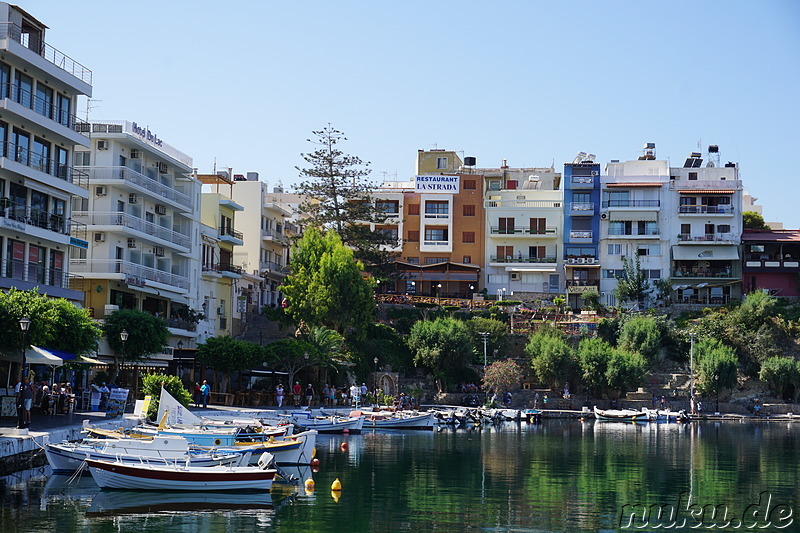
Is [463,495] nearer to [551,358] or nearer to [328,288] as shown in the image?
[328,288]

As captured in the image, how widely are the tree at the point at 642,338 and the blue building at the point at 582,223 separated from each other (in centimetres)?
1225

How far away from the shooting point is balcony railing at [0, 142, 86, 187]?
46287mm

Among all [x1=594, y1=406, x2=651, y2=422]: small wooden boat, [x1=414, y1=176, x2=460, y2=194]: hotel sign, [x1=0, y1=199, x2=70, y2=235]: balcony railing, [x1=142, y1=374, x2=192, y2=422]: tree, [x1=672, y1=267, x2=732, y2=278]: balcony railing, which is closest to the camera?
[x1=142, y1=374, x2=192, y2=422]: tree

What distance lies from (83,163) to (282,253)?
3476 cm

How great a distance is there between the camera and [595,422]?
73.5m

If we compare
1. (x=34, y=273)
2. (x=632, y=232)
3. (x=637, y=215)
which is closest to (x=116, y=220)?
(x=34, y=273)

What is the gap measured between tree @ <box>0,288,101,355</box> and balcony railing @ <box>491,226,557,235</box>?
58.4 metres

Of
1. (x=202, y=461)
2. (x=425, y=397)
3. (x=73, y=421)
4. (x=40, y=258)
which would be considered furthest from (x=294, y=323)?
(x=202, y=461)

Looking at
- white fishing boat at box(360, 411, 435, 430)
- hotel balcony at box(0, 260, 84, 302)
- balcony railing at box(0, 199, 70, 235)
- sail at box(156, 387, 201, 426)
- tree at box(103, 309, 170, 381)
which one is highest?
balcony railing at box(0, 199, 70, 235)

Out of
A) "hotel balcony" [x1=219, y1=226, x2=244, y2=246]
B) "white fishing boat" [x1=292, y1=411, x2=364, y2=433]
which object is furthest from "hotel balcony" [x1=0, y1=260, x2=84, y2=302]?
"hotel balcony" [x1=219, y1=226, x2=244, y2=246]

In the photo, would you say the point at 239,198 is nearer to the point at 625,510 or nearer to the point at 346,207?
the point at 346,207

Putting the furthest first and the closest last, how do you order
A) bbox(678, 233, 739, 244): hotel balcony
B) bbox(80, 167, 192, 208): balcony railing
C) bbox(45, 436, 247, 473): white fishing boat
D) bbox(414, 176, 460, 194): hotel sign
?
1. bbox(414, 176, 460, 194): hotel sign
2. bbox(678, 233, 739, 244): hotel balcony
3. bbox(80, 167, 192, 208): balcony railing
4. bbox(45, 436, 247, 473): white fishing boat

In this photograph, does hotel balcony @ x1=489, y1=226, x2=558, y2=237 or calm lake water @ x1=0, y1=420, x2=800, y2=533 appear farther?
hotel balcony @ x1=489, y1=226, x2=558, y2=237

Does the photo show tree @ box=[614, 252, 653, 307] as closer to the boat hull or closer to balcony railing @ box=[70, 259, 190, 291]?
balcony railing @ box=[70, 259, 190, 291]
